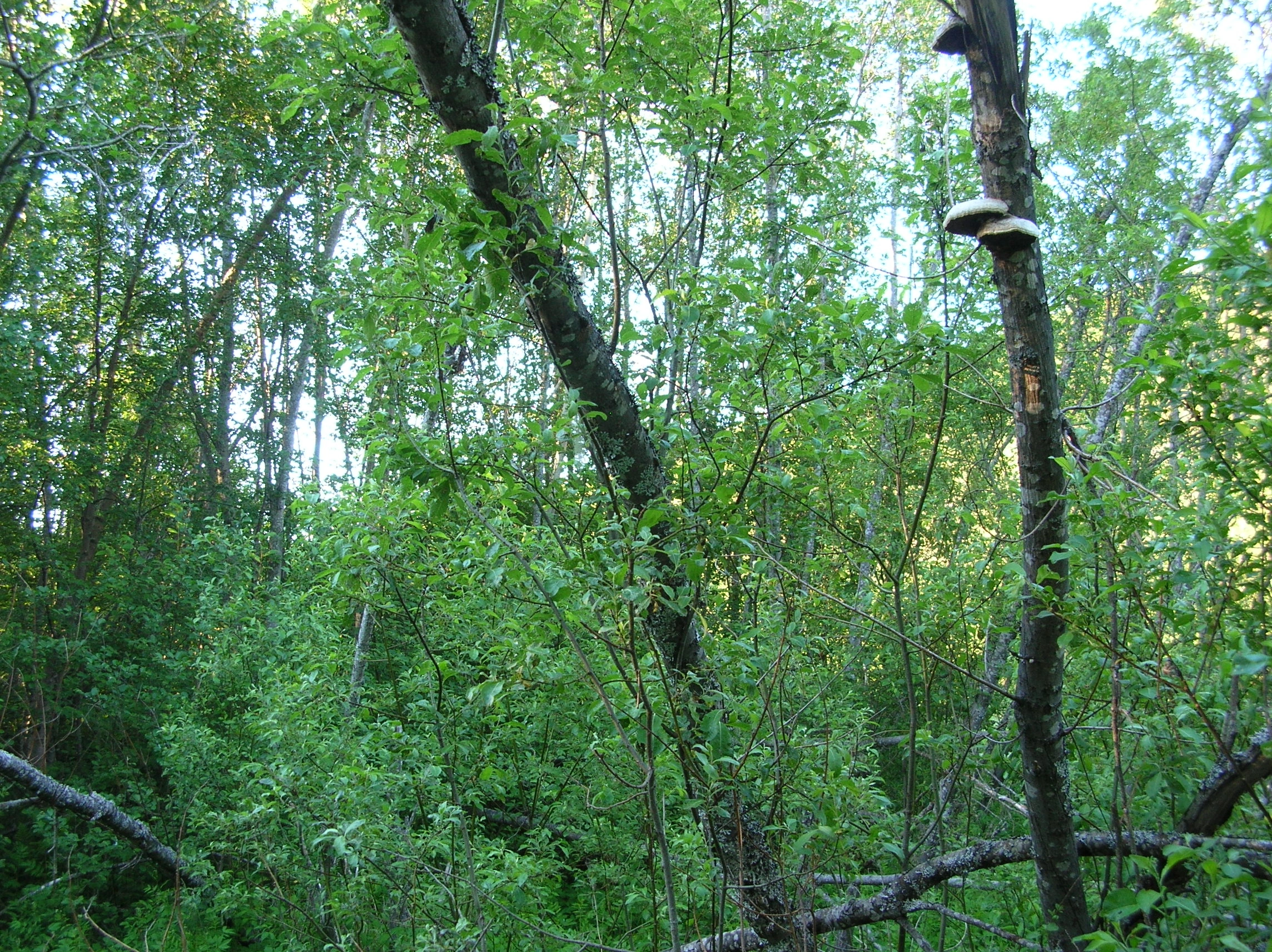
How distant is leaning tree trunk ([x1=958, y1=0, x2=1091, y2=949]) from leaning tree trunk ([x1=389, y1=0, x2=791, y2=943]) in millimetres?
750

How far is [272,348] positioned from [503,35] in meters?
10.3

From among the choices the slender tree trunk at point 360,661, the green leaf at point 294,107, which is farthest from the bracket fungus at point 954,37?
the slender tree trunk at point 360,661

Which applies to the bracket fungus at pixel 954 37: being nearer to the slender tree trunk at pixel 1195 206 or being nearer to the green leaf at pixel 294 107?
the green leaf at pixel 294 107

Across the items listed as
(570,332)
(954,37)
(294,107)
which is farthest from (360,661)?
(954,37)

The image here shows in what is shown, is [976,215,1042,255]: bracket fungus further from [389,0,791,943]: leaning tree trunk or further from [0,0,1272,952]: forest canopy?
[389,0,791,943]: leaning tree trunk

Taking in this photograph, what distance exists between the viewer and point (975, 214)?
6.17 ft

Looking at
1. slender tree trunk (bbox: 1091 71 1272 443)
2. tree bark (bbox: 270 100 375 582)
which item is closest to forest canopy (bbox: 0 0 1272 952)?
slender tree trunk (bbox: 1091 71 1272 443)

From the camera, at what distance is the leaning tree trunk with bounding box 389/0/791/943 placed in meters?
1.97

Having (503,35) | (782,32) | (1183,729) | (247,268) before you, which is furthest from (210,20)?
(1183,729)

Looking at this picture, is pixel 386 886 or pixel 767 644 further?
pixel 767 644

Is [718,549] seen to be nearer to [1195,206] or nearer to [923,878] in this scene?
[923,878]

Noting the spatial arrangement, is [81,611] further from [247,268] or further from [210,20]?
[210,20]

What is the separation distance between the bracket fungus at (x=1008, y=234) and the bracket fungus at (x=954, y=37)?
45 cm

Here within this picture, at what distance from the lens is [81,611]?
7.58 m
